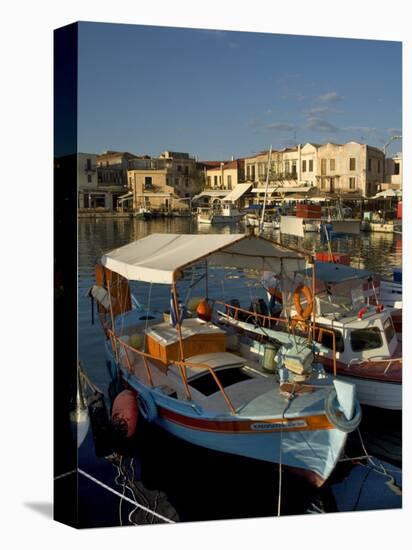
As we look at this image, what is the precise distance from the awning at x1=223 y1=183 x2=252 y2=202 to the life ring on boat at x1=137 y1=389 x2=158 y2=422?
15574 millimetres

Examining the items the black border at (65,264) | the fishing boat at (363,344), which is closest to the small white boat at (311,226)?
the fishing boat at (363,344)

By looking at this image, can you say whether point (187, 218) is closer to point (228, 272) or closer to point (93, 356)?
point (228, 272)

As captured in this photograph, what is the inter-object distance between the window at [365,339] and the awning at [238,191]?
14.3 meters

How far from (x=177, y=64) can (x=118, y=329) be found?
11.4ft

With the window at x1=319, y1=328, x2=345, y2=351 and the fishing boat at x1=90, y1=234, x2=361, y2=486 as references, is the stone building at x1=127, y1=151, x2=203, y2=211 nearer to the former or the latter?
the window at x1=319, y1=328, x2=345, y2=351

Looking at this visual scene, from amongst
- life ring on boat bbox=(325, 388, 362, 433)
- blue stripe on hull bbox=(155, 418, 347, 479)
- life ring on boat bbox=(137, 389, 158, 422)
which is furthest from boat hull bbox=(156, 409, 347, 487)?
life ring on boat bbox=(137, 389, 158, 422)

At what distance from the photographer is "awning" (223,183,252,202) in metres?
21.7

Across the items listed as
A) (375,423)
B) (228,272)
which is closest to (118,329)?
(375,423)

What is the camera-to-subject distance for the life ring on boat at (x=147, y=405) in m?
6.36

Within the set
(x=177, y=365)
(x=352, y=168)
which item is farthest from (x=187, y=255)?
(x=352, y=168)

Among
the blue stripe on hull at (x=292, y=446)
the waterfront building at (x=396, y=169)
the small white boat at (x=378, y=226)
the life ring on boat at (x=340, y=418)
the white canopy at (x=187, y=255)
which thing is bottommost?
the blue stripe on hull at (x=292, y=446)

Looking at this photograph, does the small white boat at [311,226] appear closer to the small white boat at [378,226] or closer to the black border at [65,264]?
the small white boat at [378,226]

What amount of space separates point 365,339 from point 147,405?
284 centimetres

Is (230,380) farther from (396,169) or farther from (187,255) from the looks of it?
(396,169)
